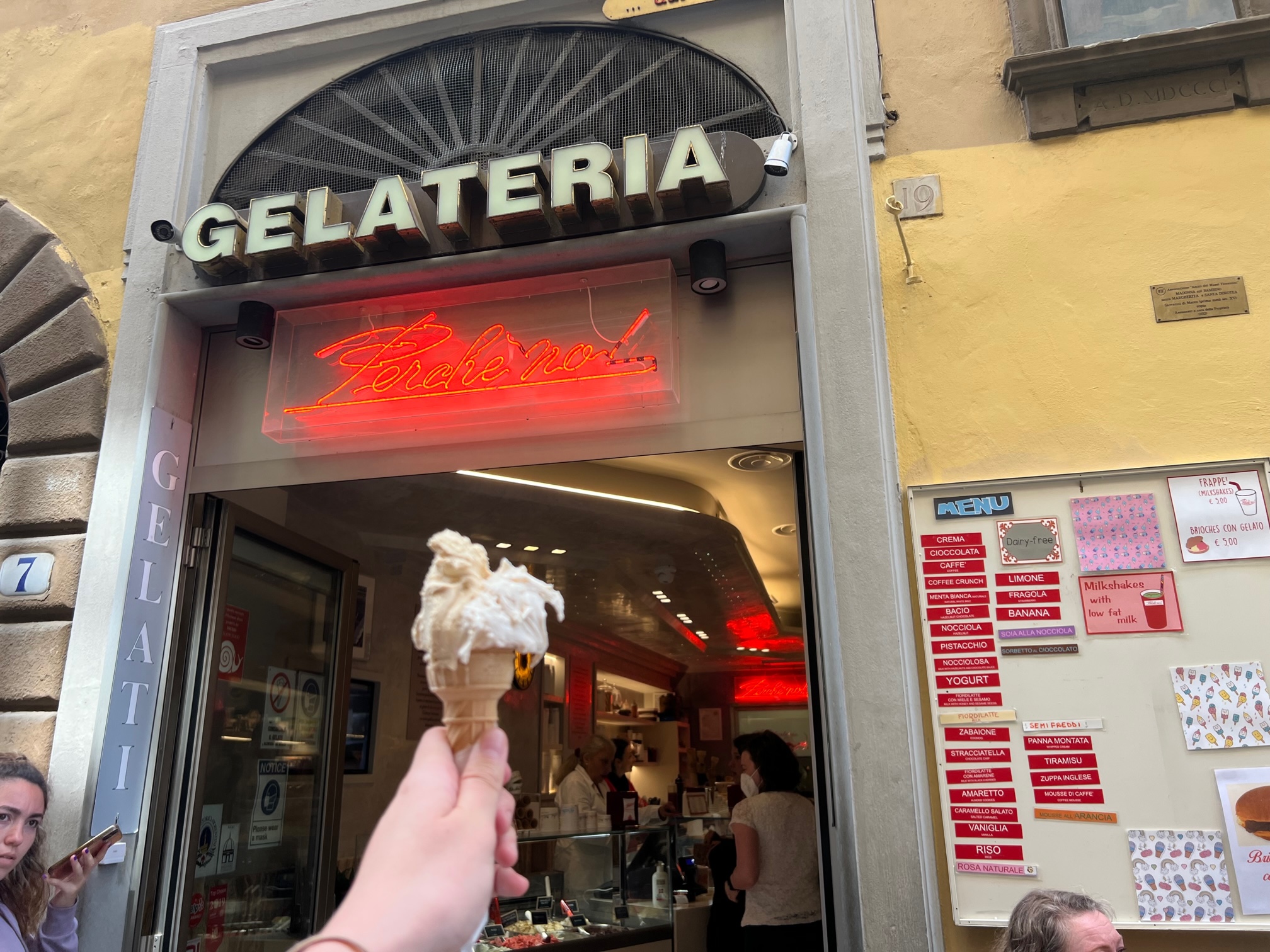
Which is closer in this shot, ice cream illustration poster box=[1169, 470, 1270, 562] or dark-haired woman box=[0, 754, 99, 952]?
dark-haired woman box=[0, 754, 99, 952]

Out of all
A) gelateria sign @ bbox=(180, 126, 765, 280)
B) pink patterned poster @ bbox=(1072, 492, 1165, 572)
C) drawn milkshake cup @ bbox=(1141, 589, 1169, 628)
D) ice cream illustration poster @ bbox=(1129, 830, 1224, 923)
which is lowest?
ice cream illustration poster @ bbox=(1129, 830, 1224, 923)

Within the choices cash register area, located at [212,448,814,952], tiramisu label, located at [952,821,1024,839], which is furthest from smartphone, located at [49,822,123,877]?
tiramisu label, located at [952,821,1024,839]

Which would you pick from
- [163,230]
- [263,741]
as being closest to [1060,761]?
[263,741]

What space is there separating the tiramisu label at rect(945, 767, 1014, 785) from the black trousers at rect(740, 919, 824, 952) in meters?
2.00

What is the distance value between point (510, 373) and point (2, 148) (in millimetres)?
3360

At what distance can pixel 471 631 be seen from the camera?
1.05 metres

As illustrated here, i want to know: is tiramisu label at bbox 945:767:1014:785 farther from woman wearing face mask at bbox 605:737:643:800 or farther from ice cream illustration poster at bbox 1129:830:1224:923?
woman wearing face mask at bbox 605:737:643:800

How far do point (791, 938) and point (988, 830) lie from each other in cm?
205

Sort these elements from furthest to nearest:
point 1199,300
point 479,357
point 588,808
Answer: point 588,808
point 479,357
point 1199,300

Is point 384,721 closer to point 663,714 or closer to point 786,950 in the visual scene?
point 786,950

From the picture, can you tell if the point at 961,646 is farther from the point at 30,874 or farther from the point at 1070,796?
the point at 30,874

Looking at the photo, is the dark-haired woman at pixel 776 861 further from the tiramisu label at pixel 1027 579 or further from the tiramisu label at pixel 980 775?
the tiramisu label at pixel 1027 579

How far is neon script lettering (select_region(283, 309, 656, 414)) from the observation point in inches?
157

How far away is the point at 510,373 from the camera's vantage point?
4078 mm
